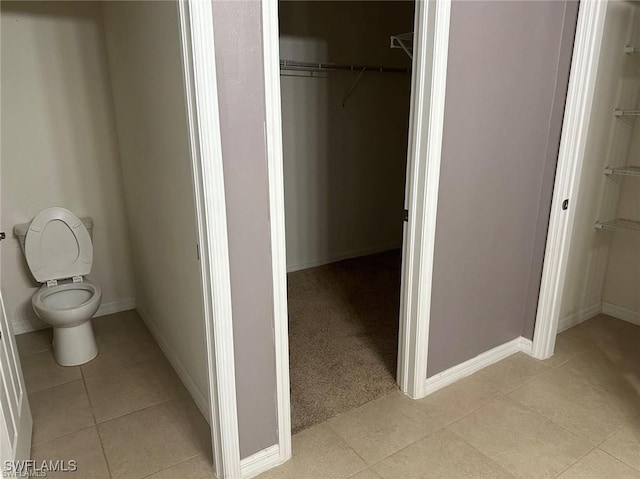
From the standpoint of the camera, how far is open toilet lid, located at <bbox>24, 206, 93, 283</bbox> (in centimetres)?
266

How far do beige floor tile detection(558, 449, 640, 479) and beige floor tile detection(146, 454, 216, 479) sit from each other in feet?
4.43

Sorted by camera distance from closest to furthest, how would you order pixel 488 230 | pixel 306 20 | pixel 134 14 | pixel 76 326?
pixel 134 14 < pixel 488 230 < pixel 76 326 < pixel 306 20

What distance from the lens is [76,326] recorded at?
→ 2.54 meters

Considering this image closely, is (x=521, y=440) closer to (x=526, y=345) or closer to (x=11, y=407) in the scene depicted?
(x=526, y=345)

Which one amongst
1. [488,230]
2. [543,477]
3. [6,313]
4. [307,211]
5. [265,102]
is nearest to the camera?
[265,102]

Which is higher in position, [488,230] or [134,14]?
[134,14]

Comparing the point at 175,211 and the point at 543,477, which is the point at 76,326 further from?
the point at 543,477

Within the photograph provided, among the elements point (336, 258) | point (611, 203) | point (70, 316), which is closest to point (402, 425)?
point (70, 316)

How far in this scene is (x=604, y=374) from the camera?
8.13 ft

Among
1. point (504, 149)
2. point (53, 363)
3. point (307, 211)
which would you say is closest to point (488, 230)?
point (504, 149)

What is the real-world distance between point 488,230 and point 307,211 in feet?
6.15

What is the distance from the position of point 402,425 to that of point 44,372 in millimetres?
1870

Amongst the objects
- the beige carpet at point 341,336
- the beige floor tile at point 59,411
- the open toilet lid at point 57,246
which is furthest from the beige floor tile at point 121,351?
the beige carpet at point 341,336

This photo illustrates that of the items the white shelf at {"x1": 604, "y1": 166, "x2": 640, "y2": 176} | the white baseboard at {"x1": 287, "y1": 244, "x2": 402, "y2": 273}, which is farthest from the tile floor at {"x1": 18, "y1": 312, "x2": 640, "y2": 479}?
the white baseboard at {"x1": 287, "y1": 244, "x2": 402, "y2": 273}
